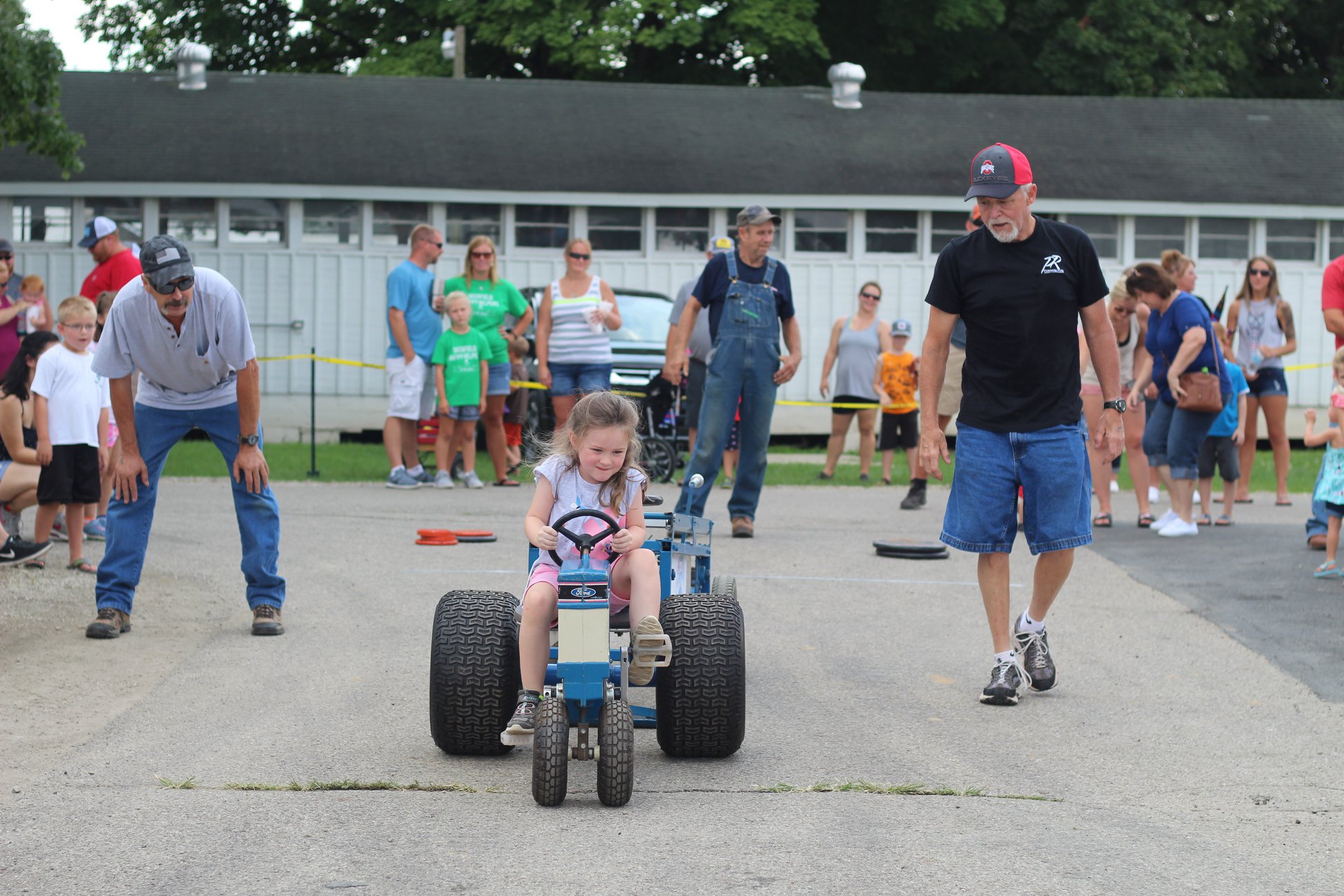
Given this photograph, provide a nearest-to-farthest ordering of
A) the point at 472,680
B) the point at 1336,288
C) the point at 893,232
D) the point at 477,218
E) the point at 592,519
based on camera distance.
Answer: the point at 472,680, the point at 592,519, the point at 1336,288, the point at 477,218, the point at 893,232

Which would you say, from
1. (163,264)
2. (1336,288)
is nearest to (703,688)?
(163,264)

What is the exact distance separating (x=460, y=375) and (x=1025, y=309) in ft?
27.5

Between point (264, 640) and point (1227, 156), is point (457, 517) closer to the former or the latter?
point (264, 640)

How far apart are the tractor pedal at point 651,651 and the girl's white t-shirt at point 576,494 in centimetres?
45

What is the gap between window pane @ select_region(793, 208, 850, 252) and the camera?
2455 cm

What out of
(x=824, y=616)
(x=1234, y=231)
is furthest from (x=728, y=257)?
(x=1234, y=231)

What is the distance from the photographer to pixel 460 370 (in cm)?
1459

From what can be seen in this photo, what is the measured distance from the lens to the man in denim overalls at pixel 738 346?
1098cm

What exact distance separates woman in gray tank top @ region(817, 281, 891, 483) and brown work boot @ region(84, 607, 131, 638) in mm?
9399

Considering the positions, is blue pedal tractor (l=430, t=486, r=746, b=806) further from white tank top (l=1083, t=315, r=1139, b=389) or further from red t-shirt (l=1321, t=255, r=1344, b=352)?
white tank top (l=1083, t=315, r=1139, b=389)

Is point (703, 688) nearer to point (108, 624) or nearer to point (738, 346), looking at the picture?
point (108, 624)

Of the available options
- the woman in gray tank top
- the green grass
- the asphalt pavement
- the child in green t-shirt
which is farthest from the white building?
the asphalt pavement

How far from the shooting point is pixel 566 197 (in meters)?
24.1

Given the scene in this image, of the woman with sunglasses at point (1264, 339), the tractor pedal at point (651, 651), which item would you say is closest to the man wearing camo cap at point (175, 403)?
the tractor pedal at point (651, 651)
